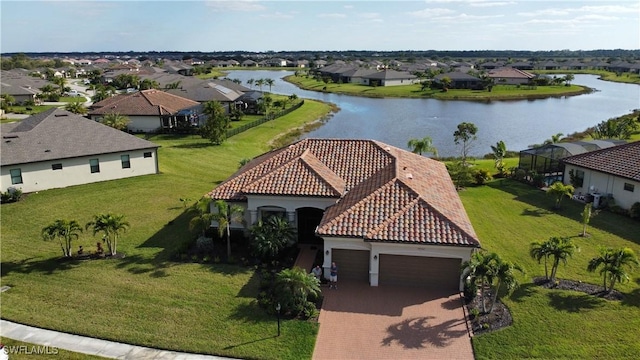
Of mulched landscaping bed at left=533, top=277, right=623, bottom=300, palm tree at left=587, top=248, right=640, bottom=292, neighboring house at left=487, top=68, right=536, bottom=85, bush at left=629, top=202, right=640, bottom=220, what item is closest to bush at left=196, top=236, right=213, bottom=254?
mulched landscaping bed at left=533, top=277, right=623, bottom=300

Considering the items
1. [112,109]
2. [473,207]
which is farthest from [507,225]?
[112,109]

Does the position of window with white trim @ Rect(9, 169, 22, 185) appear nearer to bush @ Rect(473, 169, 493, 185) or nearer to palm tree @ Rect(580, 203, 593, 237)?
bush @ Rect(473, 169, 493, 185)

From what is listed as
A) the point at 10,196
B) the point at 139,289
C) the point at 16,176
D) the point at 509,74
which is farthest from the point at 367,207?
the point at 509,74

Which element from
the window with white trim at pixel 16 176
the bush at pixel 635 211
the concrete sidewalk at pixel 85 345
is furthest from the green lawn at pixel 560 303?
the window with white trim at pixel 16 176

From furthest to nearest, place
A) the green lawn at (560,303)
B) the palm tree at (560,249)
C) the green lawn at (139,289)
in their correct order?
the palm tree at (560,249)
the green lawn at (139,289)
the green lawn at (560,303)

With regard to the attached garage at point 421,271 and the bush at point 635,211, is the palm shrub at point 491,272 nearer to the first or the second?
the attached garage at point 421,271
